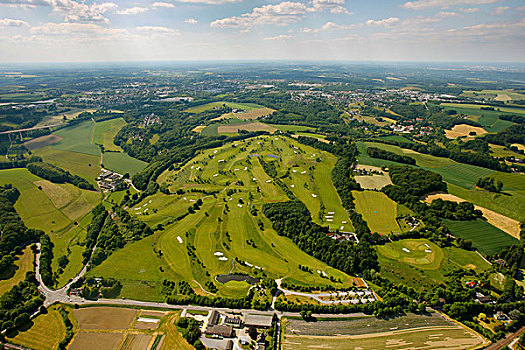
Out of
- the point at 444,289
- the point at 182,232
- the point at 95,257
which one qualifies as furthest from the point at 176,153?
the point at 444,289

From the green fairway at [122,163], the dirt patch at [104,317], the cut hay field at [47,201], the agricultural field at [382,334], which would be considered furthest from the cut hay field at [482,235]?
the green fairway at [122,163]

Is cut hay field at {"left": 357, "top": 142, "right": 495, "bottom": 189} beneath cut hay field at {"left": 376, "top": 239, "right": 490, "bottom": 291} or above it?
above

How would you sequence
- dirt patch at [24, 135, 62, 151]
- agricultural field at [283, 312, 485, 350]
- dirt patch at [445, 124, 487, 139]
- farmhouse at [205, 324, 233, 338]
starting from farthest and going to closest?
1. dirt patch at [445, 124, 487, 139]
2. dirt patch at [24, 135, 62, 151]
3. farmhouse at [205, 324, 233, 338]
4. agricultural field at [283, 312, 485, 350]

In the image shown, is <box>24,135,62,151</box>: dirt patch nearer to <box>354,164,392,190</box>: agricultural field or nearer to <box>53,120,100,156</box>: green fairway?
<box>53,120,100,156</box>: green fairway

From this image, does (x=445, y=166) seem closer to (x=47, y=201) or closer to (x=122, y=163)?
(x=122, y=163)

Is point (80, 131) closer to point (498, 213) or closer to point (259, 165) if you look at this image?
point (259, 165)

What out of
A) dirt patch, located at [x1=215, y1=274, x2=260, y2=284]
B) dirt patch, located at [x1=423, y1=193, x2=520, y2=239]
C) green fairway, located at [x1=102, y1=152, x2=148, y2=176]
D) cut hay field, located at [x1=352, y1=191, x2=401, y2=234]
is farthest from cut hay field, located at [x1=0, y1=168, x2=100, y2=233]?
dirt patch, located at [x1=423, y1=193, x2=520, y2=239]

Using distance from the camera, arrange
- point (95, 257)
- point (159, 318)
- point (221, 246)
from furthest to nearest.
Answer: point (221, 246) → point (95, 257) → point (159, 318)
